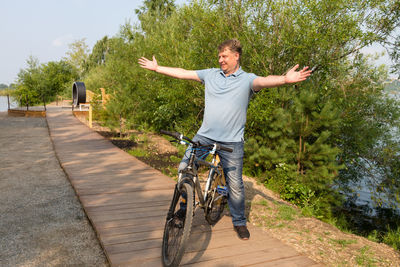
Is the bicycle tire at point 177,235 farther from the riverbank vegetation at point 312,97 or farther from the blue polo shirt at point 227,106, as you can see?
the riverbank vegetation at point 312,97

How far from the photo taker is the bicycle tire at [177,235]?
277 cm

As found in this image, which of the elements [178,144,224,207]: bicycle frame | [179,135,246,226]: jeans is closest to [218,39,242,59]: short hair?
[179,135,246,226]: jeans

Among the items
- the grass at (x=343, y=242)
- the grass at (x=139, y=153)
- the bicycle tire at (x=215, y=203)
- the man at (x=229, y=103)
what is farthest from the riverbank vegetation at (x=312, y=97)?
the man at (x=229, y=103)

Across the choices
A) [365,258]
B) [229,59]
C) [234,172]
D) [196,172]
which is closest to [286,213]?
[365,258]

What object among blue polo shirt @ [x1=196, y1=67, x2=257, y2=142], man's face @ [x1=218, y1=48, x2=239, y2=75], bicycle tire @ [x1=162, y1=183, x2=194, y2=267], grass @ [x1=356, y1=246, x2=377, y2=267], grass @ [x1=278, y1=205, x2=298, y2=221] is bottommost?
grass @ [x1=278, y1=205, x2=298, y2=221]

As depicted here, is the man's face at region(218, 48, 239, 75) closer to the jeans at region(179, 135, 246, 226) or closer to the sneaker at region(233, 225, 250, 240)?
the jeans at region(179, 135, 246, 226)

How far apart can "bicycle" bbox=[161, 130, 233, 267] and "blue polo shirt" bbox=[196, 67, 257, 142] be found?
0.89 ft

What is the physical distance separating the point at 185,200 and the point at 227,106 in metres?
1.03

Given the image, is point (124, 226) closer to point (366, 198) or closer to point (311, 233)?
point (311, 233)

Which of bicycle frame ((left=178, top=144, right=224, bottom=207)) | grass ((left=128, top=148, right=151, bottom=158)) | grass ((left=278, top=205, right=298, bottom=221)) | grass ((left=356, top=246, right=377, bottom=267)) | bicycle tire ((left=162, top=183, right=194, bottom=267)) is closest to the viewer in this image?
bicycle tire ((left=162, top=183, right=194, bottom=267))

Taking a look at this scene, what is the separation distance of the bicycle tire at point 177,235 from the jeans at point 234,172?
54 centimetres

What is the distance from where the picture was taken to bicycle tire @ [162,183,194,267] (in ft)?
9.08

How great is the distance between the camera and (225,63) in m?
3.44

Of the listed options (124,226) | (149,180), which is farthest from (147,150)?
(124,226)
